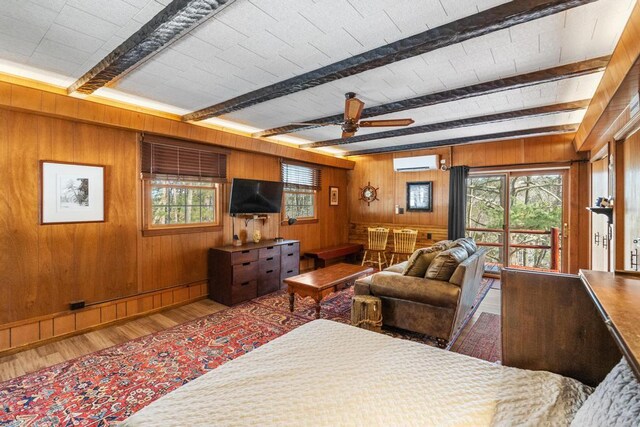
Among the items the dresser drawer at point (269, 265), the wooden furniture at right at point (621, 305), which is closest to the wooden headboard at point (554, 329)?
the wooden furniture at right at point (621, 305)

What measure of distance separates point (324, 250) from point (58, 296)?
4.28 m

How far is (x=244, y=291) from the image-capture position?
171 inches

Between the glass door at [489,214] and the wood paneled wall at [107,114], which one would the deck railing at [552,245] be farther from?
the wood paneled wall at [107,114]

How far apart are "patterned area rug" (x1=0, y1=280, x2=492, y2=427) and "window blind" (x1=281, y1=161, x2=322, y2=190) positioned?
2801 millimetres

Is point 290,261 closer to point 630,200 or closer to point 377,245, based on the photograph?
point 377,245

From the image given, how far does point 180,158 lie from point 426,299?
355 centimetres

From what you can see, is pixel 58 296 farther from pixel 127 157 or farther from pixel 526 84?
pixel 526 84

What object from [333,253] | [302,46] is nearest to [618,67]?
[302,46]

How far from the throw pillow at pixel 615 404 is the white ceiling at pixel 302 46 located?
1921mm

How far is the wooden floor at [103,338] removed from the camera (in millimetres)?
2686

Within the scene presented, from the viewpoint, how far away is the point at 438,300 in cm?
287

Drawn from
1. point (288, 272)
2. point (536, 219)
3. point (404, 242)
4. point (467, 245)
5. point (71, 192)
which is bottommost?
point (288, 272)

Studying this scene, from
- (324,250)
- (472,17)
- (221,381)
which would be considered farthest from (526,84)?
(324,250)

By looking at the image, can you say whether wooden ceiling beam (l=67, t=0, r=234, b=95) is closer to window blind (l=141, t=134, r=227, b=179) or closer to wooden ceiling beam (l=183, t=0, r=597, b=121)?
wooden ceiling beam (l=183, t=0, r=597, b=121)
